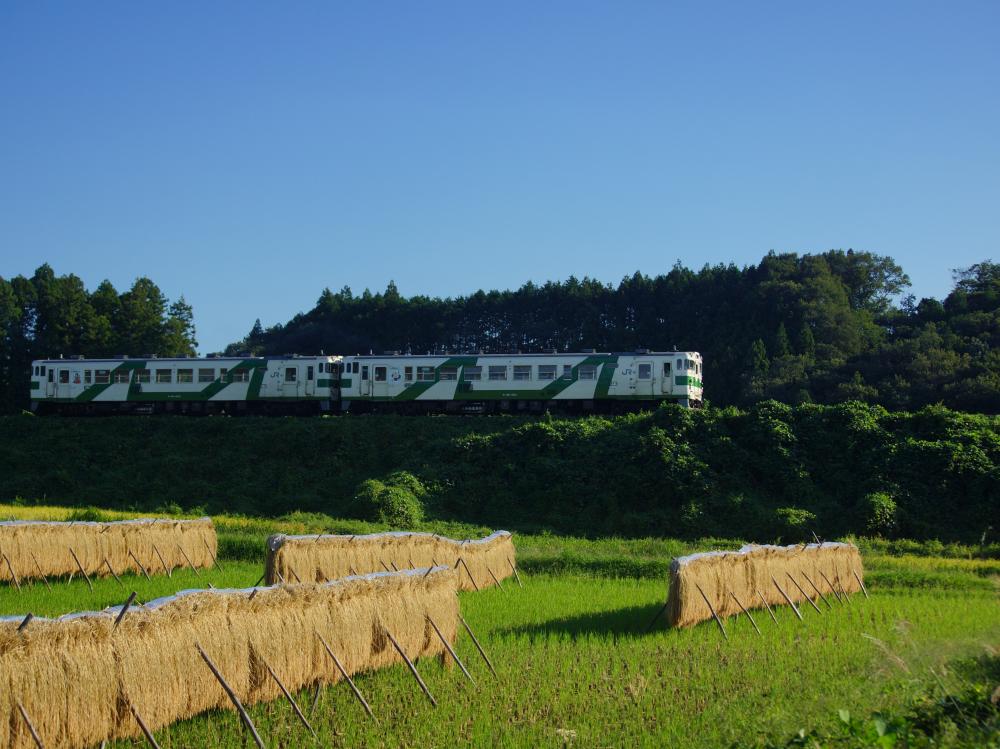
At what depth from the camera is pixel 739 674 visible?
1073cm

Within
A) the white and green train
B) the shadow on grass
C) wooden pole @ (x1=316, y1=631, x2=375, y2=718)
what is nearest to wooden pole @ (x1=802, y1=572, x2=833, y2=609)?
the shadow on grass

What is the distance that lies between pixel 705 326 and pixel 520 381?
20805 millimetres

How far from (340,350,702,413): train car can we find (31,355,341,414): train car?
1551 mm

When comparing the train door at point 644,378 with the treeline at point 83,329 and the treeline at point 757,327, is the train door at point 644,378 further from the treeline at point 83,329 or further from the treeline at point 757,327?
the treeline at point 83,329

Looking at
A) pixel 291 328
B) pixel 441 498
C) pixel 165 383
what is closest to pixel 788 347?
pixel 441 498

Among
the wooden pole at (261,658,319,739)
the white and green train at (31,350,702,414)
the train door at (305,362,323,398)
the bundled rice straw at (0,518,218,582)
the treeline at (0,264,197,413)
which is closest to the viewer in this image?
the wooden pole at (261,658,319,739)

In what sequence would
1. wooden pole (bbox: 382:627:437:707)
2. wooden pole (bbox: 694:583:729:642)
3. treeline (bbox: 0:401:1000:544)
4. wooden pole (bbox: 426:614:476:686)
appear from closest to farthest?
wooden pole (bbox: 382:627:437:707) < wooden pole (bbox: 426:614:476:686) < wooden pole (bbox: 694:583:729:642) < treeline (bbox: 0:401:1000:544)

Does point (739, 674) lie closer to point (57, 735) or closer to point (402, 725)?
point (402, 725)

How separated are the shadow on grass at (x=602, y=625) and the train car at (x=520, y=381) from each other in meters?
21.4

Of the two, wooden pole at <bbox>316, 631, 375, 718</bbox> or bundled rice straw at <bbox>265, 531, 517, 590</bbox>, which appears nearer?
wooden pole at <bbox>316, 631, 375, 718</bbox>

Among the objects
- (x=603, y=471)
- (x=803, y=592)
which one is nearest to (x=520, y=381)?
(x=603, y=471)

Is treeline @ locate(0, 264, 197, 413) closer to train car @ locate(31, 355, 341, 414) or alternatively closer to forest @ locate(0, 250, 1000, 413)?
forest @ locate(0, 250, 1000, 413)

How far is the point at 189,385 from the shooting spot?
134 ft

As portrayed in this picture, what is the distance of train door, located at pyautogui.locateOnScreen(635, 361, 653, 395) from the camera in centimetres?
3591
